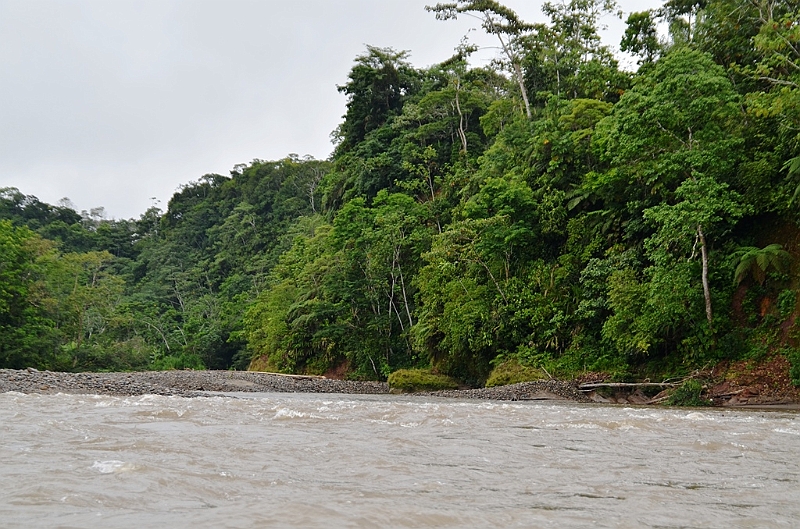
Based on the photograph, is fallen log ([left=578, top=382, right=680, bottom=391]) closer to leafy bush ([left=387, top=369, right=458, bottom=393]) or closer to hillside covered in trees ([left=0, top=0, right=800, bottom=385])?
hillside covered in trees ([left=0, top=0, right=800, bottom=385])

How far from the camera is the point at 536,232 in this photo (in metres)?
21.4

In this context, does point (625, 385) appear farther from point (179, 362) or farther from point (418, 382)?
point (179, 362)

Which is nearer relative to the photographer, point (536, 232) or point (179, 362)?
point (536, 232)

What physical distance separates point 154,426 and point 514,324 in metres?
14.9

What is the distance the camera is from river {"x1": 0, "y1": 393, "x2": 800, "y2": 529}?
3.18 m

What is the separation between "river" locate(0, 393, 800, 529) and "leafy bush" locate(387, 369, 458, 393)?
44.5 ft

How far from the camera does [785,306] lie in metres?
13.9

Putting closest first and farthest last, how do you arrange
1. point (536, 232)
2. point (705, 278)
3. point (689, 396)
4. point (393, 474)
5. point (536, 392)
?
point (393, 474) < point (689, 396) < point (705, 278) < point (536, 392) < point (536, 232)

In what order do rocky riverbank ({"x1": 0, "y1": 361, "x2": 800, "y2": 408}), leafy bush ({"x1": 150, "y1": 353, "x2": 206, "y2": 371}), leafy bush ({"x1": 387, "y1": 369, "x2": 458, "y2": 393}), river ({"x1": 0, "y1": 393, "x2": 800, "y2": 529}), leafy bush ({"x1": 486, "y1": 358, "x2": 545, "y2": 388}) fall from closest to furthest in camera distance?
river ({"x1": 0, "y1": 393, "x2": 800, "y2": 529}) < rocky riverbank ({"x1": 0, "y1": 361, "x2": 800, "y2": 408}) < leafy bush ({"x1": 486, "y1": 358, "x2": 545, "y2": 388}) < leafy bush ({"x1": 387, "y1": 369, "x2": 458, "y2": 393}) < leafy bush ({"x1": 150, "y1": 353, "x2": 206, "y2": 371})

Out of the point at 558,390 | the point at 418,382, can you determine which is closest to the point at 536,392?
the point at 558,390

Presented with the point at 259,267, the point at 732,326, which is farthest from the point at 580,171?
the point at 259,267

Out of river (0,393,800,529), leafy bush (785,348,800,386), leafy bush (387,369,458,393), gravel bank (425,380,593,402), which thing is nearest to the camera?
river (0,393,800,529)

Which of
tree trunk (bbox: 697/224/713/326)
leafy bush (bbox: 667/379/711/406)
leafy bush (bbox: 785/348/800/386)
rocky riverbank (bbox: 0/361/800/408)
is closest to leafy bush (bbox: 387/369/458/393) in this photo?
rocky riverbank (bbox: 0/361/800/408)

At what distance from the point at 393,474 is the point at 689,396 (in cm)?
1110
